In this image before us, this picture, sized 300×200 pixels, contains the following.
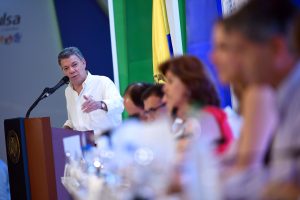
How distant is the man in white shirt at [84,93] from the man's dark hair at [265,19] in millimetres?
2922

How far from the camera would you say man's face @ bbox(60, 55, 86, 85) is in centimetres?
423

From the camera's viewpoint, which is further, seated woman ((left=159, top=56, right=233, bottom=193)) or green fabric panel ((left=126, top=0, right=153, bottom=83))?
green fabric panel ((left=126, top=0, right=153, bottom=83))

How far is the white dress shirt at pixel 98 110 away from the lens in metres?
4.01

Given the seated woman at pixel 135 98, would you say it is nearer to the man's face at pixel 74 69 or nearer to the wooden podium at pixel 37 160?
the wooden podium at pixel 37 160

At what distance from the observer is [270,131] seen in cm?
108

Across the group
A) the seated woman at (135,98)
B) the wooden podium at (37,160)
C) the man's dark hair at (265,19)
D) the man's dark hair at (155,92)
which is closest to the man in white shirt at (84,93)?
the wooden podium at (37,160)

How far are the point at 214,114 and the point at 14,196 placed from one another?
2.56 m

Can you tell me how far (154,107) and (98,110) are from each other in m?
1.84

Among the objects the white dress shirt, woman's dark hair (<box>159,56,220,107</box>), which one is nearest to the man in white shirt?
the white dress shirt

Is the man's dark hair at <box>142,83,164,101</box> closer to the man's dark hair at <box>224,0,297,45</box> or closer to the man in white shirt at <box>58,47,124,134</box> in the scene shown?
the man's dark hair at <box>224,0,297,45</box>

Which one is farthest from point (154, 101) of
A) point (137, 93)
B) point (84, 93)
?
point (84, 93)

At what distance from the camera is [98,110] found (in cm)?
407

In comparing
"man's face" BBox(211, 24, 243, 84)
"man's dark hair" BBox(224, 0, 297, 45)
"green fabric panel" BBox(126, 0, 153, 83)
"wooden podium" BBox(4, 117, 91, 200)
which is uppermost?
"green fabric panel" BBox(126, 0, 153, 83)

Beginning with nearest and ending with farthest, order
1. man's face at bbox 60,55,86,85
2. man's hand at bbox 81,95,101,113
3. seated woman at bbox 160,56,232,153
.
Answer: seated woman at bbox 160,56,232,153 < man's hand at bbox 81,95,101,113 < man's face at bbox 60,55,86,85
